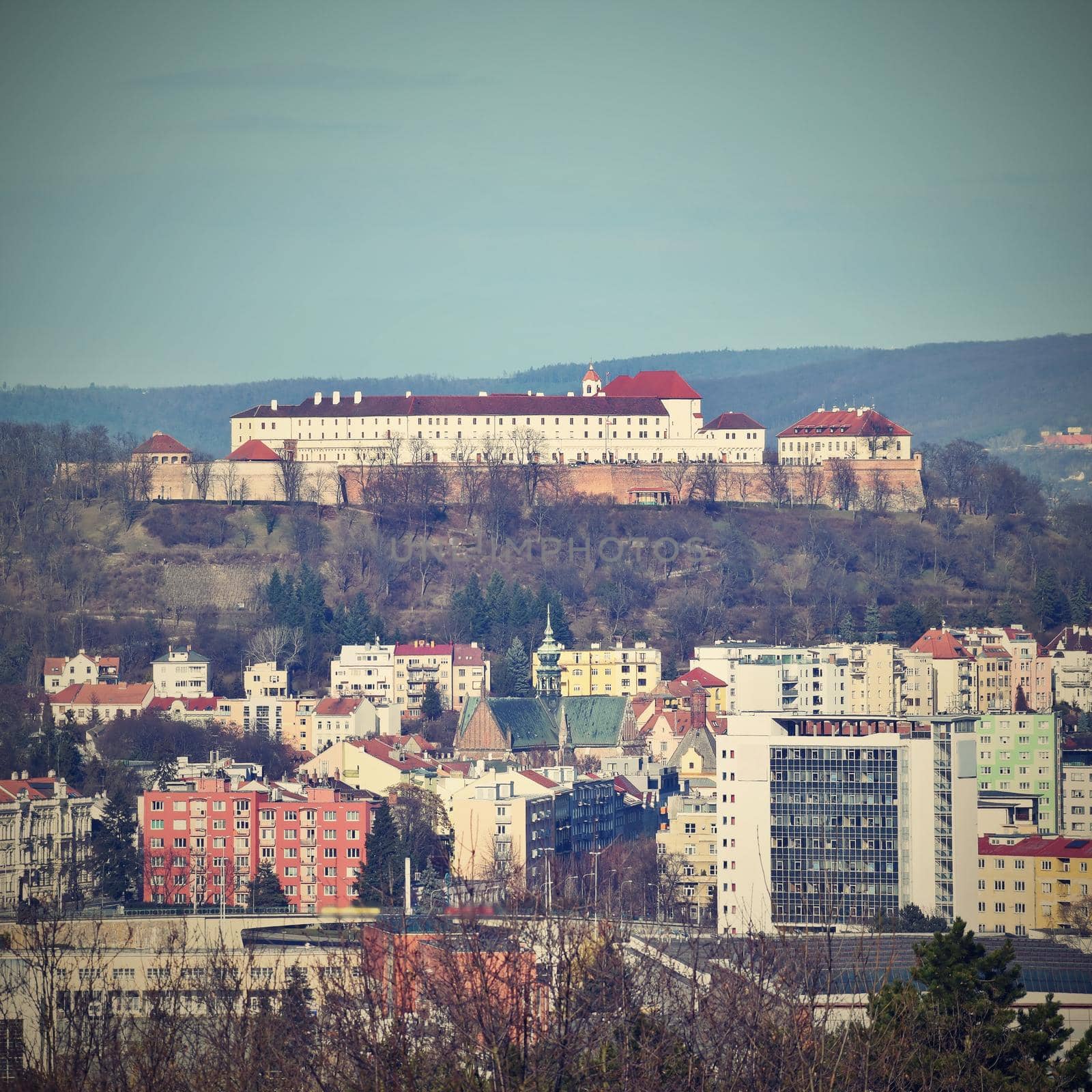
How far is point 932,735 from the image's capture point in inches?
1946

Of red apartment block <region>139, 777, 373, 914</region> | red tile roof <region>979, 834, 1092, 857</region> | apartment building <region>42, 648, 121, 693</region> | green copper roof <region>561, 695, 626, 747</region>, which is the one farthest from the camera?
apartment building <region>42, 648, 121, 693</region>

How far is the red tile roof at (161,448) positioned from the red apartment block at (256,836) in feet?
159

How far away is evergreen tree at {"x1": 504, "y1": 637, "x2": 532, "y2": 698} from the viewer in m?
82.4

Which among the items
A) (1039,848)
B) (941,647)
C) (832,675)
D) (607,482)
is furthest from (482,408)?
(1039,848)

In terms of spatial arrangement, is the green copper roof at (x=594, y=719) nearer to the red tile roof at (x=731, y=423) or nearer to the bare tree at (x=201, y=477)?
the bare tree at (x=201, y=477)

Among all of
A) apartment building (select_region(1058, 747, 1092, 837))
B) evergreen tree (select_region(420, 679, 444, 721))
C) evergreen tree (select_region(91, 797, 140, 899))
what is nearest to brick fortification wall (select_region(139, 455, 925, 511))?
evergreen tree (select_region(420, 679, 444, 721))

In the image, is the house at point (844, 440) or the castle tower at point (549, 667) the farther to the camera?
the house at point (844, 440)

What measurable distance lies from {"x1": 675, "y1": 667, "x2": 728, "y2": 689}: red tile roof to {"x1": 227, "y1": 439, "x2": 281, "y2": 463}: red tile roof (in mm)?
27425

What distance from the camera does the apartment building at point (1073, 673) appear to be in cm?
8206

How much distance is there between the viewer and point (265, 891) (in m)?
52.7

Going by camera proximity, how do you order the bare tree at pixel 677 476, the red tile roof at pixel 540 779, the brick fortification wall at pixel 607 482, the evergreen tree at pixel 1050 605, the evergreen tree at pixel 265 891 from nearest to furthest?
the evergreen tree at pixel 265 891 → the red tile roof at pixel 540 779 → the evergreen tree at pixel 1050 605 → the brick fortification wall at pixel 607 482 → the bare tree at pixel 677 476

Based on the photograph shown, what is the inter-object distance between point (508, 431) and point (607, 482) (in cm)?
525

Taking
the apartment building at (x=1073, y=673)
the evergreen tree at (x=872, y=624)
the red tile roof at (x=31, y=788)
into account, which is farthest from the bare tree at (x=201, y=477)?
the red tile roof at (x=31, y=788)

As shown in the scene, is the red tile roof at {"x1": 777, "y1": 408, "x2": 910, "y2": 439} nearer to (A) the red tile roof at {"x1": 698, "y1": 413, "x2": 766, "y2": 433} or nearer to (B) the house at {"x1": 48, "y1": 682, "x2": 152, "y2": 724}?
(A) the red tile roof at {"x1": 698, "y1": 413, "x2": 766, "y2": 433}
